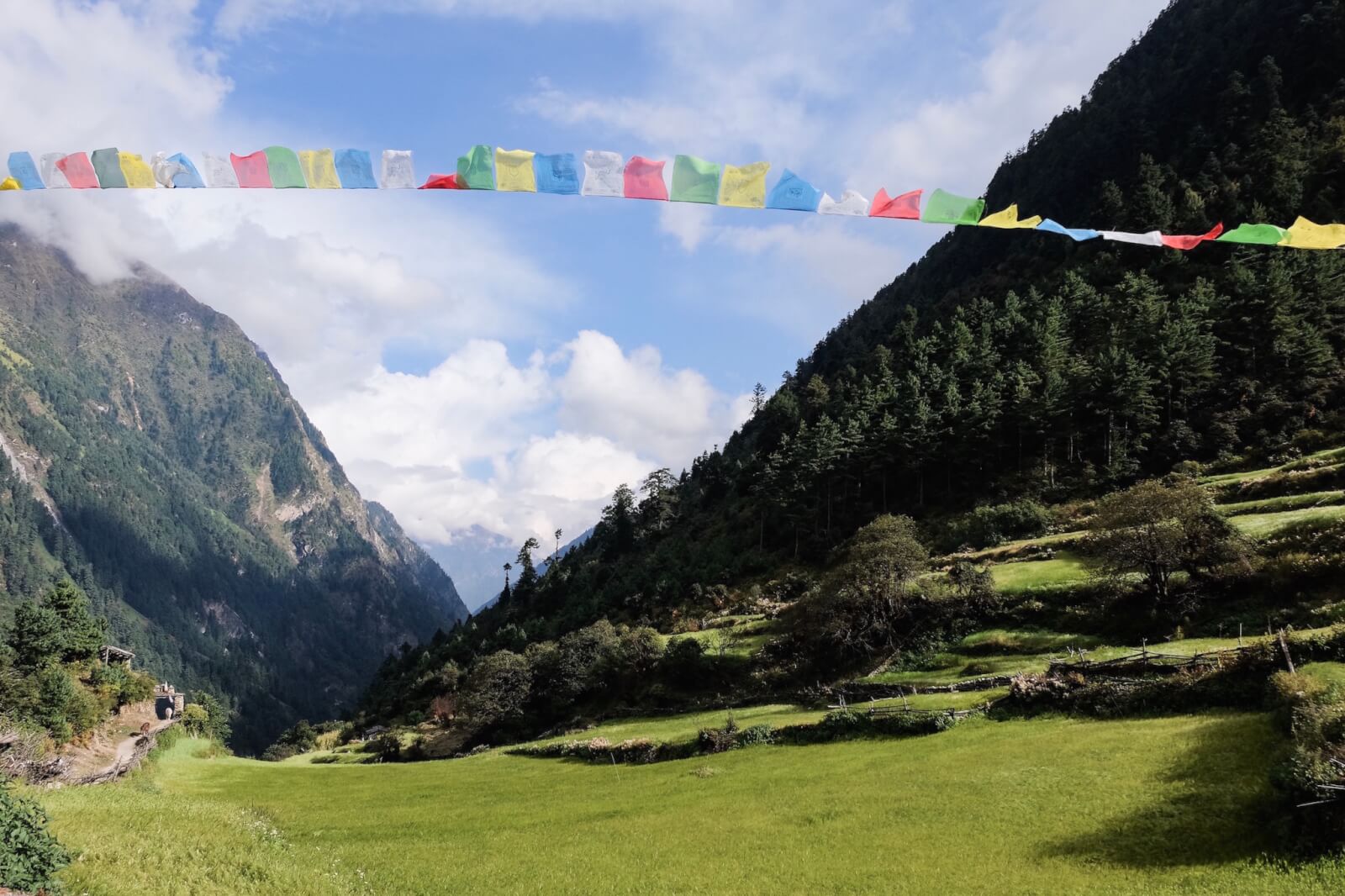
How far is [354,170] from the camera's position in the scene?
59.6ft

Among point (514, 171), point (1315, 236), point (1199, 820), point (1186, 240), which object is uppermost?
point (514, 171)

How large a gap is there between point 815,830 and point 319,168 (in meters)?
24.2

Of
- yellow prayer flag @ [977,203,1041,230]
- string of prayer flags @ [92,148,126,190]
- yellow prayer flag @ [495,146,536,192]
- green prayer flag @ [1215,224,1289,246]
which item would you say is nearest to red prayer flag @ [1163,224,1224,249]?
green prayer flag @ [1215,224,1289,246]

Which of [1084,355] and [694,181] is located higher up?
[1084,355]

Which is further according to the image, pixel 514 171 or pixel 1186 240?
pixel 1186 240

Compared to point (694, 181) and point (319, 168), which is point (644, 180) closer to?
point (694, 181)

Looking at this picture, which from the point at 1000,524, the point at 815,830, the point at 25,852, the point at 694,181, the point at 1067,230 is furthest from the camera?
the point at 1000,524

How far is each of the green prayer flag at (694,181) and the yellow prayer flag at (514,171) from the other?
12.1 feet

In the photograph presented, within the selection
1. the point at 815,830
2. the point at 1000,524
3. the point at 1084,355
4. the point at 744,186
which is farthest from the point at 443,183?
the point at 1084,355

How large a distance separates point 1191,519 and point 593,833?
3680cm

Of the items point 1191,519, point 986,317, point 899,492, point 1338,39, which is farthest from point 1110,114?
point 1191,519

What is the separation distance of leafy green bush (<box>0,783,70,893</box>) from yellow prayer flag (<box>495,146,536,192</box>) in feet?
57.0

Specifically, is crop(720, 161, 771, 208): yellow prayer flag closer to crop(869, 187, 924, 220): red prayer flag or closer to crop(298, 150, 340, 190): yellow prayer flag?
crop(869, 187, 924, 220): red prayer flag

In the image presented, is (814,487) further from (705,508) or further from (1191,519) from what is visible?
(1191,519)
